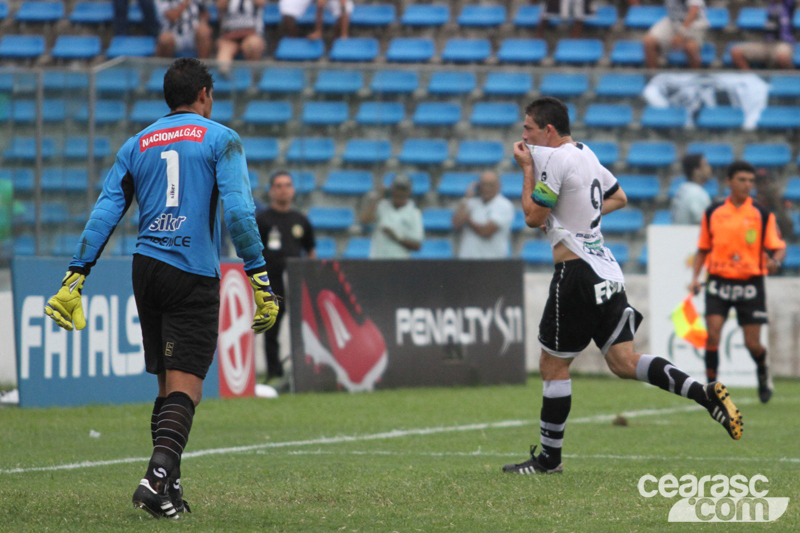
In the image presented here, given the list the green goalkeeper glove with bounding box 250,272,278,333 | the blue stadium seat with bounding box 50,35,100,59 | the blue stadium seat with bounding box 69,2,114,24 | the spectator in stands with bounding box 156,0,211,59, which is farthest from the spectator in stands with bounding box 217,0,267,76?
the green goalkeeper glove with bounding box 250,272,278,333

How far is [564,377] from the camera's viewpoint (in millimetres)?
7004

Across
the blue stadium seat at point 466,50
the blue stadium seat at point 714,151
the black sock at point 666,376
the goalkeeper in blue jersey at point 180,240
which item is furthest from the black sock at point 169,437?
the blue stadium seat at point 466,50

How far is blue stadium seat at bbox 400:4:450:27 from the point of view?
1927 centimetres

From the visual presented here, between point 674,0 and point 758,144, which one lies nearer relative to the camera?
point 758,144

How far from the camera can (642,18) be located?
61.8ft

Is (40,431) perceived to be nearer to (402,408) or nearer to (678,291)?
(402,408)

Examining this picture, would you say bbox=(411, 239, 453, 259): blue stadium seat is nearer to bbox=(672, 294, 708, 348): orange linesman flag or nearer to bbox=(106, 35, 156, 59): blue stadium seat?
bbox=(672, 294, 708, 348): orange linesman flag

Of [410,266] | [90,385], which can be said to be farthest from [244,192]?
[410,266]

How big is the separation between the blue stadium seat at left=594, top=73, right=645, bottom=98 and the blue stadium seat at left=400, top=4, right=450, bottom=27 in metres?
4.14

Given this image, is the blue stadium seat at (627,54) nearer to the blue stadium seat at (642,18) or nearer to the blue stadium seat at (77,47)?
the blue stadium seat at (642,18)

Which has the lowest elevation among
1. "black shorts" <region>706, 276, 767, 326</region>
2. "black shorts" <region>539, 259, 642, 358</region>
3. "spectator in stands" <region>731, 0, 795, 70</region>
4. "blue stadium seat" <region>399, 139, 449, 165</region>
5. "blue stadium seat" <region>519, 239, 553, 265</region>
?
"blue stadium seat" <region>519, 239, 553, 265</region>

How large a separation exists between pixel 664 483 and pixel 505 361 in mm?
7845

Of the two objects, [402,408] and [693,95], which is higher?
[693,95]

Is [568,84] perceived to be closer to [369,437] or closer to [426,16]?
[426,16]
